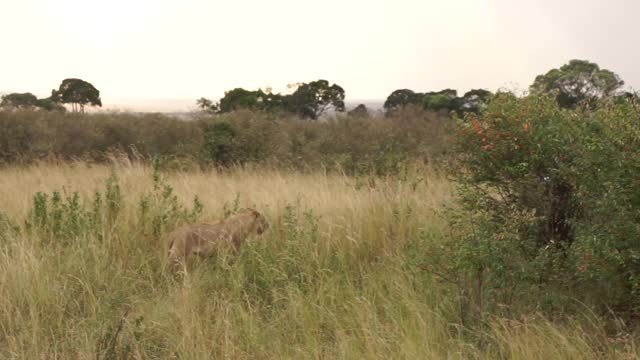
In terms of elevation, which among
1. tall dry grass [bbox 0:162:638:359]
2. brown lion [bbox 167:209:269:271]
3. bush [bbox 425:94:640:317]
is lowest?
tall dry grass [bbox 0:162:638:359]

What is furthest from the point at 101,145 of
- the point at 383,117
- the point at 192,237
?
the point at 192,237

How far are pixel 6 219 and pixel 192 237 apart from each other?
6.28 ft

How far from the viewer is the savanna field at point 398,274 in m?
3.00

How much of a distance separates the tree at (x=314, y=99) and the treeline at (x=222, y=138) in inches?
369

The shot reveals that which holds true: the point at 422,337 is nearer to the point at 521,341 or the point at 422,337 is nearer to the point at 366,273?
the point at 521,341

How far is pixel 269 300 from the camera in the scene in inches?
150

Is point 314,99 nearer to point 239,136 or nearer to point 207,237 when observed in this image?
point 239,136

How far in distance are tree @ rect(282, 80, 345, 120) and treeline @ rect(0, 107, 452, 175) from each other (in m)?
9.38

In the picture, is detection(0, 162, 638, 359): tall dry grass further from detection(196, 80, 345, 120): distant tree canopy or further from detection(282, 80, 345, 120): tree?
detection(282, 80, 345, 120): tree

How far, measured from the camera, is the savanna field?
3002 millimetres

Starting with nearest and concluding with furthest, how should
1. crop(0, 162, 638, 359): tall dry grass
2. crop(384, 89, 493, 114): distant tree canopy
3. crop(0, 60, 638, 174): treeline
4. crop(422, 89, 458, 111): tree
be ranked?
crop(0, 162, 638, 359): tall dry grass → crop(0, 60, 638, 174): treeline → crop(384, 89, 493, 114): distant tree canopy → crop(422, 89, 458, 111): tree

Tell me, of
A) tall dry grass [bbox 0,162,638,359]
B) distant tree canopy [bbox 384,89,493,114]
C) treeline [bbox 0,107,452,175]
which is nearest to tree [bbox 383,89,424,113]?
distant tree canopy [bbox 384,89,493,114]

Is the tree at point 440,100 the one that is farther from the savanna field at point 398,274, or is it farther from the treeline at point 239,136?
the savanna field at point 398,274

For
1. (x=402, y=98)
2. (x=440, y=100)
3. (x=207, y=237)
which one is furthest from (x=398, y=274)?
(x=402, y=98)
